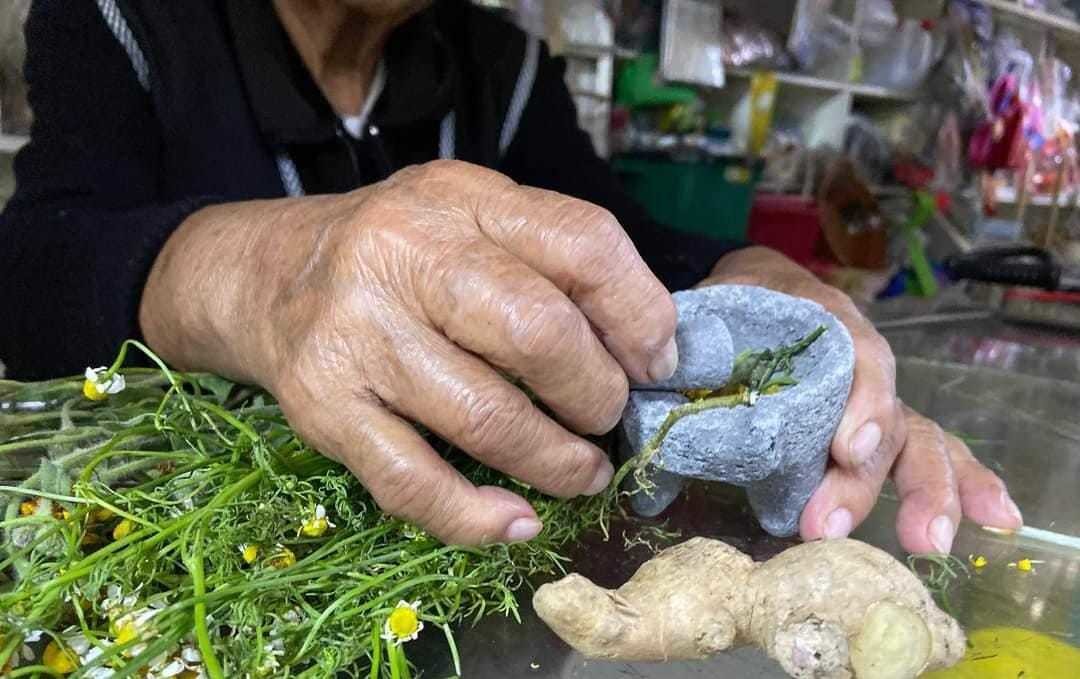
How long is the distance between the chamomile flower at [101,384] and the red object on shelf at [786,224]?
5.31ft

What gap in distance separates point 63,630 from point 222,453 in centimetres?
10

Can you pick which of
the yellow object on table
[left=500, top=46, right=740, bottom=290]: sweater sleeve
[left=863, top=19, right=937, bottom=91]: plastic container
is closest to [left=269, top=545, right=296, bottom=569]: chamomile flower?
the yellow object on table

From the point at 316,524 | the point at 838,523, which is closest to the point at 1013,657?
the point at 838,523

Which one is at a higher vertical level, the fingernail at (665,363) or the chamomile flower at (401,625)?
the fingernail at (665,363)

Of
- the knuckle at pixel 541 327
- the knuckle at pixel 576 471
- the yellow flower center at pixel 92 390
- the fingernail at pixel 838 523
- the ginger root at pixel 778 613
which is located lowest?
the fingernail at pixel 838 523

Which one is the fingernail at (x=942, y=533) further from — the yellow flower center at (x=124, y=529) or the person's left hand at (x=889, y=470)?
the yellow flower center at (x=124, y=529)

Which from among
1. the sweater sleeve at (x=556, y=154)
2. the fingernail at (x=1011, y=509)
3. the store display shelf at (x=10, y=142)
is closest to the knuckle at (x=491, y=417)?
the fingernail at (x=1011, y=509)

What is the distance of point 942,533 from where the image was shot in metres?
0.47

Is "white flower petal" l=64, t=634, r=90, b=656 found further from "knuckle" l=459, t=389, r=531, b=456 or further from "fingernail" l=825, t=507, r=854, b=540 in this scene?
"fingernail" l=825, t=507, r=854, b=540

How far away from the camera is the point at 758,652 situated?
0.34 meters

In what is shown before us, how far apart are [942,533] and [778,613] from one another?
19 centimetres

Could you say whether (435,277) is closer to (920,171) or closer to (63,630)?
(63,630)

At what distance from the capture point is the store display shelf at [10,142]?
94 cm

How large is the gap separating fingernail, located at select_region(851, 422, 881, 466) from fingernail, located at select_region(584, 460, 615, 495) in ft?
0.45
